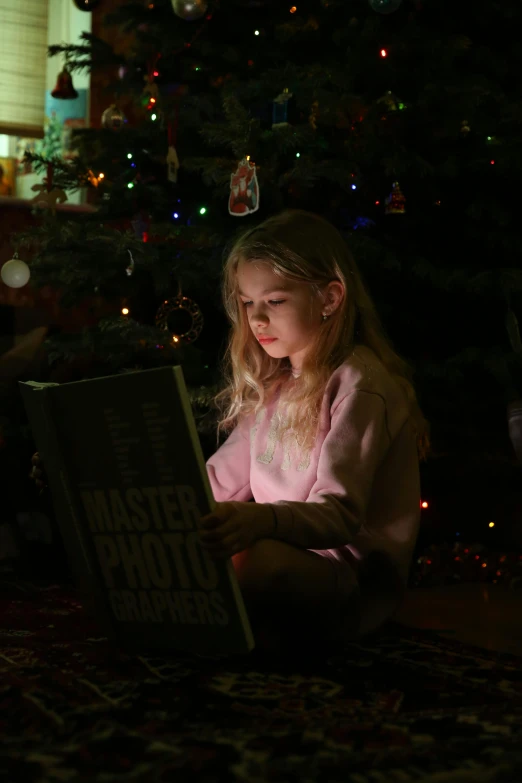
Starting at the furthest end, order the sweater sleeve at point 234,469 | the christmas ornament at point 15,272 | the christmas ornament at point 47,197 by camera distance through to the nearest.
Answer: the christmas ornament at point 15,272 < the christmas ornament at point 47,197 < the sweater sleeve at point 234,469

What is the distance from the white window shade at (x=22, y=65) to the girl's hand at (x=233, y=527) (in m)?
2.49

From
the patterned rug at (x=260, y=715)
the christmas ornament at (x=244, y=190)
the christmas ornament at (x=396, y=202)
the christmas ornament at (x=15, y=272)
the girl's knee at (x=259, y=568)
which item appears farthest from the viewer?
Result: the christmas ornament at (x=15, y=272)

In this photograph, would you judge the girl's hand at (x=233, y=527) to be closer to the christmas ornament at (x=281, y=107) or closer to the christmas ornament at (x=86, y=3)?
the christmas ornament at (x=281, y=107)

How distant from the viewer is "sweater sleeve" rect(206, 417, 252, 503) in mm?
1359

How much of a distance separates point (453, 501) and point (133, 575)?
111cm

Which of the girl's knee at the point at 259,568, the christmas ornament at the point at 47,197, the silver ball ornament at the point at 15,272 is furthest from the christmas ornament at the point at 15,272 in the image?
the girl's knee at the point at 259,568

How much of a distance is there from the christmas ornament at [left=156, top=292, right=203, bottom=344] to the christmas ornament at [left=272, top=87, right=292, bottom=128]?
1.30 feet

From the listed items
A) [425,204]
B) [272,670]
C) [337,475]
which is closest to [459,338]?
[425,204]

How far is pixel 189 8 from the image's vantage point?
1811 millimetres

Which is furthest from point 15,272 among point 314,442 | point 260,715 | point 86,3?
point 260,715

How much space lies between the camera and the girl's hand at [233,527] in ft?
3.00

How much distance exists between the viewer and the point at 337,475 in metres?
1.10

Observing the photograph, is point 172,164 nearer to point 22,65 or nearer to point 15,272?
point 15,272

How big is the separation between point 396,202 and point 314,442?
0.73 meters
